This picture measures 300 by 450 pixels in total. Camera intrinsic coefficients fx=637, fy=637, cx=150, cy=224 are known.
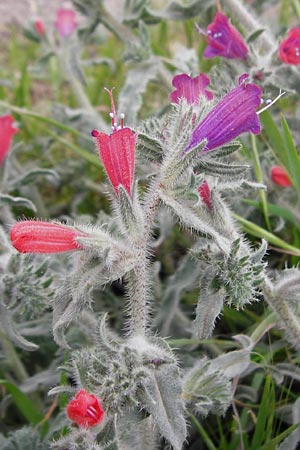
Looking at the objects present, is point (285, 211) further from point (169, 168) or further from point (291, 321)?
point (169, 168)

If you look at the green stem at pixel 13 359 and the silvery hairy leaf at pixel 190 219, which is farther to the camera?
the green stem at pixel 13 359

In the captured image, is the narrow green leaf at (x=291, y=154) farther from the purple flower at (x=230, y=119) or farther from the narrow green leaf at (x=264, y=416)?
the narrow green leaf at (x=264, y=416)

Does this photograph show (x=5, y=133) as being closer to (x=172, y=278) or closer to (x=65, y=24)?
(x=172, y=278)

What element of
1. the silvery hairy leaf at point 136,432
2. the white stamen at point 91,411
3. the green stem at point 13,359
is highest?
the green stem at point 13,359

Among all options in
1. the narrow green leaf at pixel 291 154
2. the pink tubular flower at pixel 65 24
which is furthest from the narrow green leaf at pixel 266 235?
the pink tubular flower at pixel 65 24

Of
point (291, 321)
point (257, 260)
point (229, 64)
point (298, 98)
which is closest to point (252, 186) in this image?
point (257, 260)

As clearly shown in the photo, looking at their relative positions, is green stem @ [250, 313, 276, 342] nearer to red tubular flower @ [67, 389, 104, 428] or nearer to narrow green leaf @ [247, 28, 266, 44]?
red tubular flower @ [67, 389, 104, 428]
